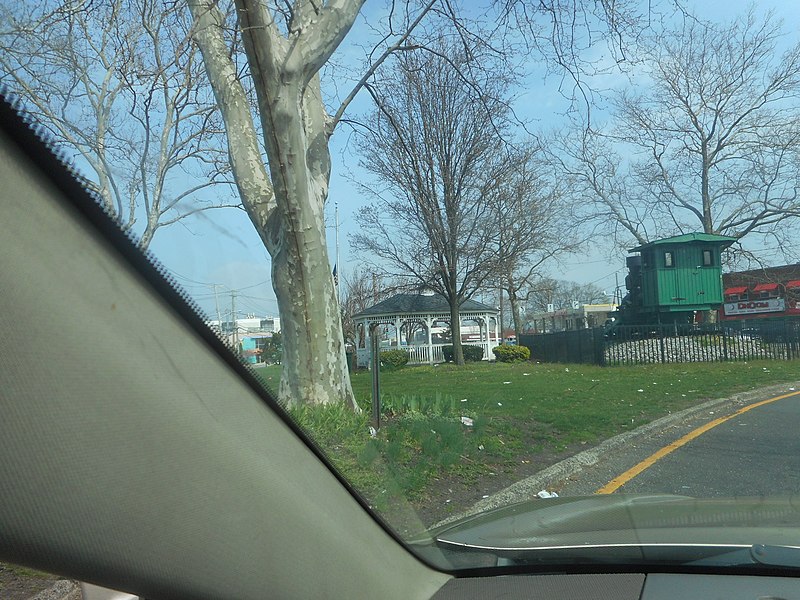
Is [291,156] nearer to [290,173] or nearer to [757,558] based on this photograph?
[290,173]

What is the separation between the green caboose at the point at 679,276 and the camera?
82.3 feet

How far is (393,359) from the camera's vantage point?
30.3 m

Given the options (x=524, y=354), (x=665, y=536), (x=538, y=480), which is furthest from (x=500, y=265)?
(x=665, y=536)

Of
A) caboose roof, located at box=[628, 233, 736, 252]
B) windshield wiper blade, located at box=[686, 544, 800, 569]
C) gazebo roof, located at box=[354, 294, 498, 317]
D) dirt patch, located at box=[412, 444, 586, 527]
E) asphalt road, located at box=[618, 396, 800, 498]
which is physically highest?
caboose roof, located at box=[628, 233, 736, 252]

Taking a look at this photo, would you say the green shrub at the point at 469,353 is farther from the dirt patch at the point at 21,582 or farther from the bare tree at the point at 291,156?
the dirt patch at the point at 21,582

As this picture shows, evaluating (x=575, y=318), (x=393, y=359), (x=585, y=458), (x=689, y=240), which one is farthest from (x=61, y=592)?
(x=575, y=318)

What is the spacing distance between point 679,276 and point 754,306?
41.9 ft

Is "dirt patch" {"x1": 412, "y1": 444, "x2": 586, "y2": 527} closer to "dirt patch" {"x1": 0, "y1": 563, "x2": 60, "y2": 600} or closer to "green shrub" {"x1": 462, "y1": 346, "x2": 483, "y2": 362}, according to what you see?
"dirt patch" {"x1": 0, "y1": 563, "x2": 60, "y2": 600}

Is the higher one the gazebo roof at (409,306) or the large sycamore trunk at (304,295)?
the gazebo roof at (409,306)

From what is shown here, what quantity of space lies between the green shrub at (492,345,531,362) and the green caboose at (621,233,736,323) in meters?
8.54

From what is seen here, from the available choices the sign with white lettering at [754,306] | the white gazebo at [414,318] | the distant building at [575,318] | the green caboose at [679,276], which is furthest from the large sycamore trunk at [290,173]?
the sign with white lettering at [754,306]

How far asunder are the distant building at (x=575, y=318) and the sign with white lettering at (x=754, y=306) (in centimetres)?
592

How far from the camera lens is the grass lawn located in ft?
19.1

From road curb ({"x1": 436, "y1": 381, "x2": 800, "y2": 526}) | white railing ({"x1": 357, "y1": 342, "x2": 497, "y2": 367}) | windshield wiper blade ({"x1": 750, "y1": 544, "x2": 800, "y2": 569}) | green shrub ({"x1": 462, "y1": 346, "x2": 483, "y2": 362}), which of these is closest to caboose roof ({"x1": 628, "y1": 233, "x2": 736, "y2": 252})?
road curb ({"x1": 436, "y1": 381, "x2": 800, "y2": 526})
